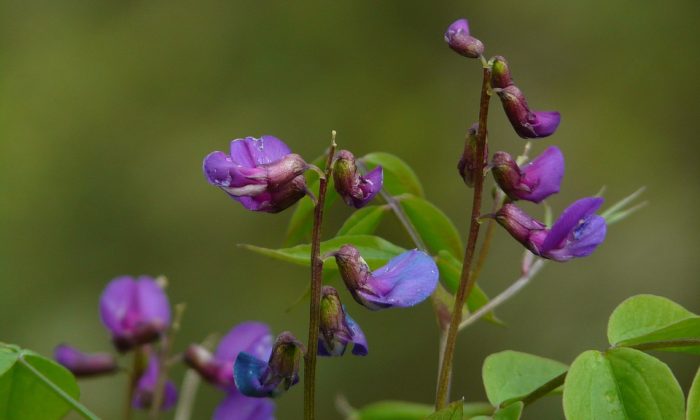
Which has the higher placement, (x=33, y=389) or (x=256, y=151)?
(x=256, y=151)

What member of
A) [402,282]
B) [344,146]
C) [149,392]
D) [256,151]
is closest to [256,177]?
[256,151]

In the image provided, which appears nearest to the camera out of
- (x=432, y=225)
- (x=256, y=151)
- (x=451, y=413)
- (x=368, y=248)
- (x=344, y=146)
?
(x=451, y=413)

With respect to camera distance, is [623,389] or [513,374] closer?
[623,389]

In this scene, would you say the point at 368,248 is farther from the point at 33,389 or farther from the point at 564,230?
the point at 33,389

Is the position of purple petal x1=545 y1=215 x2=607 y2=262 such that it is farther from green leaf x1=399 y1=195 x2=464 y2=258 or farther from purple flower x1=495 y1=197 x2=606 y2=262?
green leaf x1=399 y1=195 x2=464 y2=258

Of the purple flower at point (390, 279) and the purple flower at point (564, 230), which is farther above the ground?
the purple flower at point (564, 230)

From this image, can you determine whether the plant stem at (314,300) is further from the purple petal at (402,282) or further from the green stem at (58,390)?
the green stem at (58,390)

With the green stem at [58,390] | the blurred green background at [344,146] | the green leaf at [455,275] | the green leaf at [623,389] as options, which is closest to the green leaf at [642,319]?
the green leaf at [623,389]
